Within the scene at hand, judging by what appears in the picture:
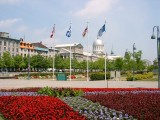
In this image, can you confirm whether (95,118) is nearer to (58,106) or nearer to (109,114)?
(109,114)

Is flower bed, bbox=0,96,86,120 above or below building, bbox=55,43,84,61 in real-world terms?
below

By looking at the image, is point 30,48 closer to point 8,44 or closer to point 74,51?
point 8,44

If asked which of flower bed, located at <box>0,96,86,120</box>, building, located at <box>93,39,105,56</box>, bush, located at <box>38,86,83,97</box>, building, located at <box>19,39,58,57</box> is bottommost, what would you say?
flower bed, located at <box>0,96,86,120</box>

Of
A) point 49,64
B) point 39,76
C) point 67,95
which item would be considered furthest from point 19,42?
point 67,95

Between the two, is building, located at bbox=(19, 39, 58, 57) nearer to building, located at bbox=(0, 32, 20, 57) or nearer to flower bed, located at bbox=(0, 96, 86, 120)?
building, located at bbox=(0, 32, 20, 57)

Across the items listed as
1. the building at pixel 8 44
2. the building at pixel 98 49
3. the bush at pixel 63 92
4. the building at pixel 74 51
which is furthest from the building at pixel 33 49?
the bush at pixel 63 92

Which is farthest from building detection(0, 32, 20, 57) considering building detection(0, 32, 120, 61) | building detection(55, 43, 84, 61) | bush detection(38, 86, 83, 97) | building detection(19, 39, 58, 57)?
bush detection(38, 86, 83, 97)

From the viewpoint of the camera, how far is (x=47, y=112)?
396 inches

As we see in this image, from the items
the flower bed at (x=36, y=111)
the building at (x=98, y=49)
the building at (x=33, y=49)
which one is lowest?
the flower bed at (x=36, y=111)

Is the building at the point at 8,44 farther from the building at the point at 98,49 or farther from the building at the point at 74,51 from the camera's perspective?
the building at the point at 98,49

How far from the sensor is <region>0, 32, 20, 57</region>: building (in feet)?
357

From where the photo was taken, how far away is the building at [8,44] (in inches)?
4279

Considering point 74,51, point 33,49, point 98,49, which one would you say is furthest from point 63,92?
point 98,49

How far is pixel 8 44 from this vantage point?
113 m
